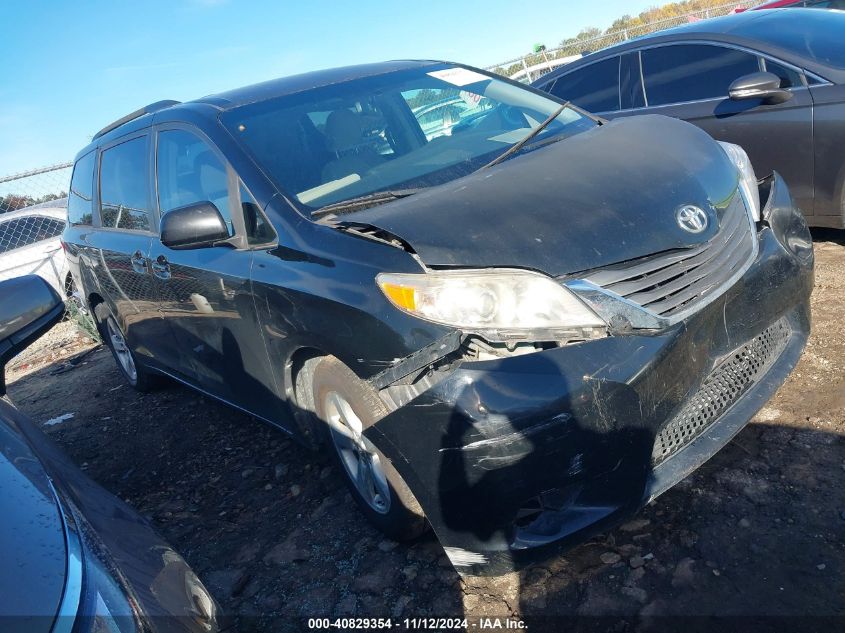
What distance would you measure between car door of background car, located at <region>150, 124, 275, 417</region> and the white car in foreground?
6752 mm

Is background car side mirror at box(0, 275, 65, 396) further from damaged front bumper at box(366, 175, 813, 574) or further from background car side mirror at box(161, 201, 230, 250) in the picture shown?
damaged front bumper at box(366, 175, 813, 574)

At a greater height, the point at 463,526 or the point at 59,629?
the point at 59,629

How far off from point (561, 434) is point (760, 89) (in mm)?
3399

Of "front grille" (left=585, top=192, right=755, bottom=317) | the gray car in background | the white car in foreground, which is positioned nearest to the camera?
"front grille" (left=585, top=192, right=755, bottom=317)

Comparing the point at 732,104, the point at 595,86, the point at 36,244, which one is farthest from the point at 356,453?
the point at 36,244

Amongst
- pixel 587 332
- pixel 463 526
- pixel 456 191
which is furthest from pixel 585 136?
pixel 463 526

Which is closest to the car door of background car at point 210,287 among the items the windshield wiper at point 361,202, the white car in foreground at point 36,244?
Result: the windshield wiper at point 361,202

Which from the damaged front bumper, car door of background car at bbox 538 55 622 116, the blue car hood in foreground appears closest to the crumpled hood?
the damaged front bumper

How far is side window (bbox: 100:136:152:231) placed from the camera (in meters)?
3.85

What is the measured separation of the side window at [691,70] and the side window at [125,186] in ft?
12.0

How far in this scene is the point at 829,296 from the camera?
3807 millimetres

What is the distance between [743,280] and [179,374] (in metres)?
3.09

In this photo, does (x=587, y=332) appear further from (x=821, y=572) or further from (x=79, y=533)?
(x=79, y=533)

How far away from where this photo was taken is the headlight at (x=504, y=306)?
6.59ft
